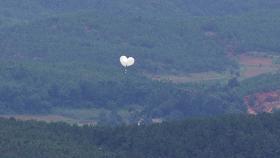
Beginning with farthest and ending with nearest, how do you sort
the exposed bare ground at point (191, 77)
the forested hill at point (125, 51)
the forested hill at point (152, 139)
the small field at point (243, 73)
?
the exposed bare ground at point (191, 77) → the small field at point (243, 73) → the forested hill at point (125, 51) → the forested hill at point (152, 139)

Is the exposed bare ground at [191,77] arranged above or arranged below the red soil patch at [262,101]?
above

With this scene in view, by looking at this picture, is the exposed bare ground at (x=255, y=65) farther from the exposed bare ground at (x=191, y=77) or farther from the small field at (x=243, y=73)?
the exposed bare ground at (x=191, y=77)

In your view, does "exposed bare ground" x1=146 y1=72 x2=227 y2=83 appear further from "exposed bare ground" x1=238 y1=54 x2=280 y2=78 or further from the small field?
"exposed bare ground" x1=238 y1=54 x2=280 y2=78

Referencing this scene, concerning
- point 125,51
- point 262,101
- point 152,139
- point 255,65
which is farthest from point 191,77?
point 152,139

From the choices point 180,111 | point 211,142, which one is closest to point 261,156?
point 211,142

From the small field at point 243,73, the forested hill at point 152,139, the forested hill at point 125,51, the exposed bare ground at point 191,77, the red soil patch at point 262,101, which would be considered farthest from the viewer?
the exposed bare ground at point 191,77

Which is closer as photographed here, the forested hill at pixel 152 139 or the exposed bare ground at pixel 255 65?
the forested hill at pixel 152 139

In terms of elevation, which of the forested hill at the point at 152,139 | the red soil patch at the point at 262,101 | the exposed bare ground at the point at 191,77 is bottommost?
the forested hill at the point at 152,139

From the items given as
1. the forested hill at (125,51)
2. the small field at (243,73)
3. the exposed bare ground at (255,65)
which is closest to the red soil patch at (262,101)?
the forested hill at (125,51)

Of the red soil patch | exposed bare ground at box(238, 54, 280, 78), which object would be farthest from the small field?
the red soil patch
